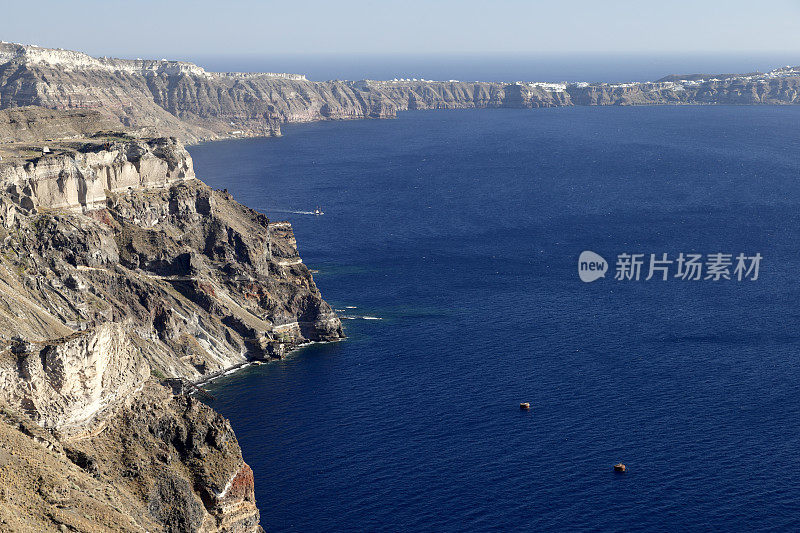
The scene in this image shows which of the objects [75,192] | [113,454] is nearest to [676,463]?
[113,454]

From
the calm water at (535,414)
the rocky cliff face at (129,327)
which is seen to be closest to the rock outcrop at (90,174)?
the rocky cliff face at (129,327)

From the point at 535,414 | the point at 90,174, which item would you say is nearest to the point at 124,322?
the point at 90,174

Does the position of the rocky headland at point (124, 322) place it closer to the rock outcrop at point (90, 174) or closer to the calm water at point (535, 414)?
the rock outcrop at point (90, 174)

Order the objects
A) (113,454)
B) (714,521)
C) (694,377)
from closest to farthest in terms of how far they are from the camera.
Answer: (113,454) → (714,521) → (694,377)

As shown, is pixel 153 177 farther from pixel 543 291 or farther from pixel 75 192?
pixel 543 291

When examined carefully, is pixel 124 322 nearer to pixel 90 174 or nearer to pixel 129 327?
pixel 129 327

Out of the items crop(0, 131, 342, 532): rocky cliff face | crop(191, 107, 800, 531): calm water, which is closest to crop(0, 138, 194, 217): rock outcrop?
crop(0, 131, 342, 532): rocky cliff face
